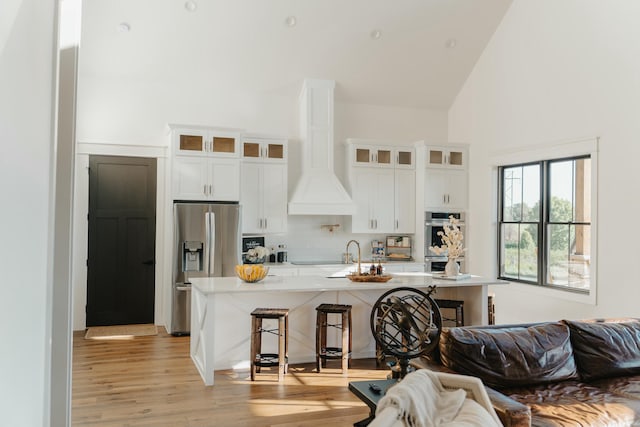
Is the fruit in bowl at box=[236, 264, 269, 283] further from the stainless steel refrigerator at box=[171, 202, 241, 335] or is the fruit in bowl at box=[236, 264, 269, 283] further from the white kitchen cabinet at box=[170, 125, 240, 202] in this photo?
the white kitchen cabinet at box=[170, 125, 240, 202]

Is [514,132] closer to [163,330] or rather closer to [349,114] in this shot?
[349,114]

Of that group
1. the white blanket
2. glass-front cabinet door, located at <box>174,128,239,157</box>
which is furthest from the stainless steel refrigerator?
the white blanket

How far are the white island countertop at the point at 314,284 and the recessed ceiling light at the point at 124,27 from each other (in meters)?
3.22

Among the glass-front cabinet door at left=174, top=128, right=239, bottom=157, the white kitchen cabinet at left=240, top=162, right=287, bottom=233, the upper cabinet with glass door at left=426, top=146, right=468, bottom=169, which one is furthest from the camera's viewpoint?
the upper cabinet with glass door at left=426, top=146, right=468, bottom=169

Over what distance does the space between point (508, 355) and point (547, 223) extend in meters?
3.70

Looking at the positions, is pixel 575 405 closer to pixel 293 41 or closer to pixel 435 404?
pixel 435 404

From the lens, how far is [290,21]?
6.50 m

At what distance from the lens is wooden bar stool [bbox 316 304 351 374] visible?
484 centimetres

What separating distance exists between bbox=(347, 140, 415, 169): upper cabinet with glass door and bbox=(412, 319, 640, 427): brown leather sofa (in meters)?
4.48

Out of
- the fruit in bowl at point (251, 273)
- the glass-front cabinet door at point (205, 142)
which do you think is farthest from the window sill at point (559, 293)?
the glass-front cabinet door at point (205, 142)

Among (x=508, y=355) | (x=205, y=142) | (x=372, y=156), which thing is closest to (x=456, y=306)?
(x=508, y=355)

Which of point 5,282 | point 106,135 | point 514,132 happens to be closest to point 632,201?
point 514,132

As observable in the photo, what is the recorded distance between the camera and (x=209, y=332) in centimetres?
455

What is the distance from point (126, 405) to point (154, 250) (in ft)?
10.5
